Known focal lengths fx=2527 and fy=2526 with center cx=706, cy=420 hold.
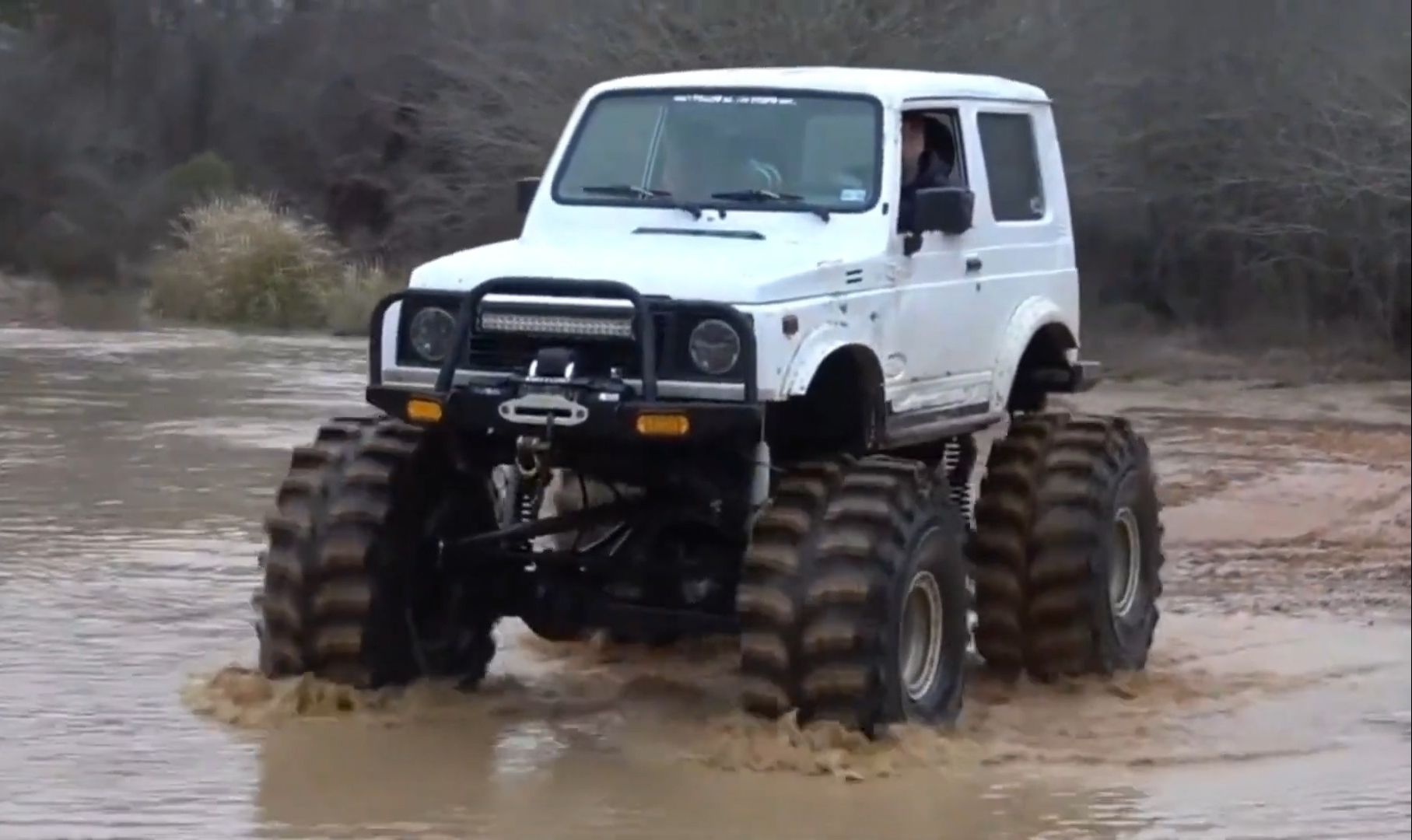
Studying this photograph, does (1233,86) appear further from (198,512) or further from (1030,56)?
(198,512)

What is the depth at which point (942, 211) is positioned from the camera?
9570 millimetres

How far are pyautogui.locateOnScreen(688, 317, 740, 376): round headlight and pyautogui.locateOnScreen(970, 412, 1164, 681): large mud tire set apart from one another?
2306 millimetres

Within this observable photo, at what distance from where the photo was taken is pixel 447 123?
17922mm

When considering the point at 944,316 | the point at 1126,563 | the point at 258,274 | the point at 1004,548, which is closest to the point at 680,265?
the point at 944,316

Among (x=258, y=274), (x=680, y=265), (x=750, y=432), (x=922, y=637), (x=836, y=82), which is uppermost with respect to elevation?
(x=836, y=82)

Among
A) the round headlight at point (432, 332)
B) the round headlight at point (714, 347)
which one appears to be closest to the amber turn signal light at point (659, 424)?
the round headlight at point (714, 347)

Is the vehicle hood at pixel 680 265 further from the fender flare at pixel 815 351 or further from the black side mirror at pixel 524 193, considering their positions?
the black side mirror at pixel 524 193

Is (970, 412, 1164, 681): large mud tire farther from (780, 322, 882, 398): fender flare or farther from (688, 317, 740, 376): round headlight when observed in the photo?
(688, 317, 740, 376): round headlight

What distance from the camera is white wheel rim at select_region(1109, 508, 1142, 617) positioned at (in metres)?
11.0

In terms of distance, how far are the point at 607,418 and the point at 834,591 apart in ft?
3.16

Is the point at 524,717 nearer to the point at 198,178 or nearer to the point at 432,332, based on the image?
the point at 432,332

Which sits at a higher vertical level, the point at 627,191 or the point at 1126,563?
the point at 627,191

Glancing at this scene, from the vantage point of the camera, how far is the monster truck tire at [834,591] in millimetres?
8547

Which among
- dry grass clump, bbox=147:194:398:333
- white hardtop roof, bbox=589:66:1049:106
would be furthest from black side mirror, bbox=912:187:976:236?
dry grass clump, bbox=147:194:398:333
